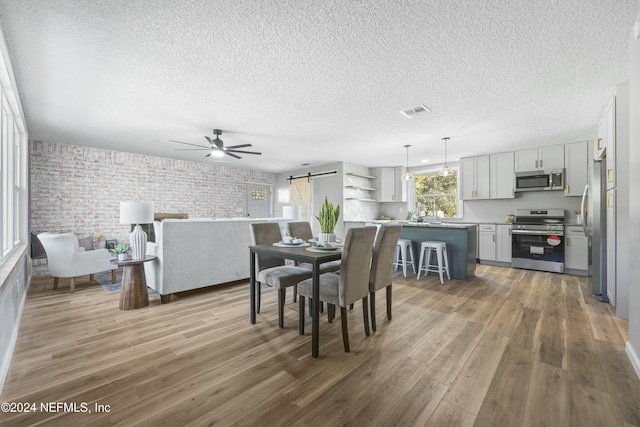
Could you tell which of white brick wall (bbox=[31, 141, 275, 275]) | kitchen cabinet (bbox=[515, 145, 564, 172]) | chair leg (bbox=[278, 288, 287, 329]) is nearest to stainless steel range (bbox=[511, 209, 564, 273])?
kitchen cabinet (bbox=[515, 145, 564, 172])

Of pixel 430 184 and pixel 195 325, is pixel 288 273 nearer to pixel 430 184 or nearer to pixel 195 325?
pixel 195 325

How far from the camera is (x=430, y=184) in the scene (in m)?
7.05

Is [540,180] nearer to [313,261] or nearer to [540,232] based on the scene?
[540,232]

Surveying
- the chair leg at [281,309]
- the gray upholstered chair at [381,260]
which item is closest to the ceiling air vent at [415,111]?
the gray upholstered chair at [381,260]

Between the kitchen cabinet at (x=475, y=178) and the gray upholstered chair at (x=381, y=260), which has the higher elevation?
the kitchen cabinet at (x=475, y=178)

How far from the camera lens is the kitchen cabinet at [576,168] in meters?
4.82

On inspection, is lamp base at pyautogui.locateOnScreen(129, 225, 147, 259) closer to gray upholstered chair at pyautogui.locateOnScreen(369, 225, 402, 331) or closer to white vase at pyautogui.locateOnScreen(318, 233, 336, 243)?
white vase at pyautogui.locateOnScreen(318, 233, 336, 243)

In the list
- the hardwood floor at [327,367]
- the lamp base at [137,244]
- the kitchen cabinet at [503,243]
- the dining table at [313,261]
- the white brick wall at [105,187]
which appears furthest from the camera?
the kitchen cabinet at [503,243]

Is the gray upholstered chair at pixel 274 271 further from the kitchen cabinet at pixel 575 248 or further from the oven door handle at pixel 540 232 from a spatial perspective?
the kitchen cabinet at pixel 575 248

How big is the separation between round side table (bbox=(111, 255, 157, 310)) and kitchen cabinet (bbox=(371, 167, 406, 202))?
5.94 metres

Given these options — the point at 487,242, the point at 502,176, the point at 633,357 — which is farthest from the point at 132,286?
the point at 502,176

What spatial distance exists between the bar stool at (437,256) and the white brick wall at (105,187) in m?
5.35

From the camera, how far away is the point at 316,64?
2.41 metres

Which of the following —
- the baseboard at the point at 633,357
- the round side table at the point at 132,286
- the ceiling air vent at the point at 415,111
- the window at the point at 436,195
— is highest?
the ceiling air vent at the point at 415,111
